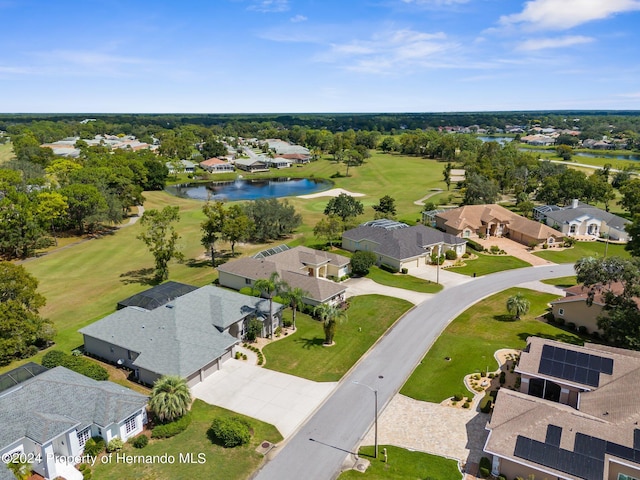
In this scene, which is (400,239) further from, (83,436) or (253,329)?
(83,436)

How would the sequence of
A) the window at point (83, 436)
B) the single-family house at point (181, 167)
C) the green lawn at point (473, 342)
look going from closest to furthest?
the window at point (83, 436)
the green lawn at point (473, 342)
the single-family house at point (181, 167)

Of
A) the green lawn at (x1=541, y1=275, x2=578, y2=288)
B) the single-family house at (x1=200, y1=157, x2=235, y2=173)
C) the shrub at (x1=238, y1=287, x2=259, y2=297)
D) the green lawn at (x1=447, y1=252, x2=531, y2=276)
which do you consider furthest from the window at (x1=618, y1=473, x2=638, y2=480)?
the single-family house at (x1=200, y1=157, x2=235, y2=173)

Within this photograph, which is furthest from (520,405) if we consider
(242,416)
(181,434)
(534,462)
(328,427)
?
(181,434)

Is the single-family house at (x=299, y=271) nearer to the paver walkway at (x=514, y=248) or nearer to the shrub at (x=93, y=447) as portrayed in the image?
the shrub at (x=93, y=447)

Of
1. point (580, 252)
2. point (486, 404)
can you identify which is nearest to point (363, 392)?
point (486, 404)

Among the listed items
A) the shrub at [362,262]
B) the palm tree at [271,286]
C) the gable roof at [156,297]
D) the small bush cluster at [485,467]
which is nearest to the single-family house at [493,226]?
the shrub at [362,262]

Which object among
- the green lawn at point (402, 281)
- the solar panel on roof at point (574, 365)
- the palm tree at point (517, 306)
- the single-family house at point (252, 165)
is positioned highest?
the single-family house at point (252, 165)

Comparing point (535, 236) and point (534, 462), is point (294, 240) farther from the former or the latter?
point (534, 462)
